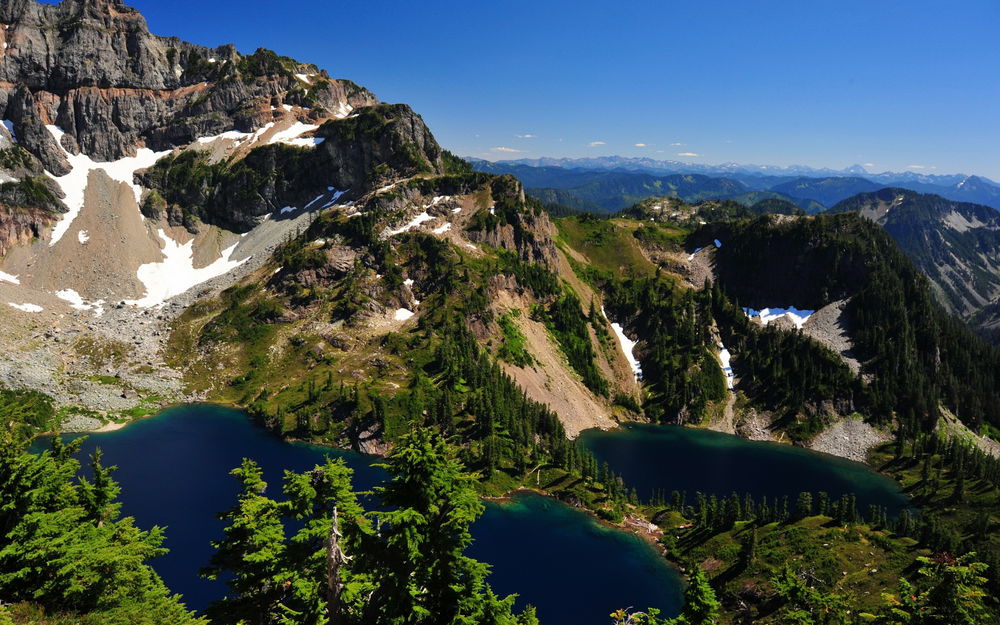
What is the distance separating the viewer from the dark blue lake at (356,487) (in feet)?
238

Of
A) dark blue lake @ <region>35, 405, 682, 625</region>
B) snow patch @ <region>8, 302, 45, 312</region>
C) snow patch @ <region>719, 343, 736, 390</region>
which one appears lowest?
dark blue lake @ <region>35, 405, 682, 625</region>

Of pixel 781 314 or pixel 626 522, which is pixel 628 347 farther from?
pixel 626 522

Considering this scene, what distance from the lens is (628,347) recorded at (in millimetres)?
190250

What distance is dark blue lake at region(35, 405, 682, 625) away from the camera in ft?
238

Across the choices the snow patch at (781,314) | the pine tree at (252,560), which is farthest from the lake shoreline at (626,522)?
the snow patch at (781,314)

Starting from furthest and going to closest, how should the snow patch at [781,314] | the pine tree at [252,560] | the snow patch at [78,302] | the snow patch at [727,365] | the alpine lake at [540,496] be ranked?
1. the snow patch at [781,314]
2. the snow patch at [727,365]
3. the snow patch at [78,302]
4. the alpine lake at [540,496]
5. the pine tree at [252,560]

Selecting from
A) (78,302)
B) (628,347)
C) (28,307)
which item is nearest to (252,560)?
(628,347)

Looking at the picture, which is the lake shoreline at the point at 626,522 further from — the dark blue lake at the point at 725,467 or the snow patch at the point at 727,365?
the snow patch at the point at 727,365

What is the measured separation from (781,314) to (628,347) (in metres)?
58.9

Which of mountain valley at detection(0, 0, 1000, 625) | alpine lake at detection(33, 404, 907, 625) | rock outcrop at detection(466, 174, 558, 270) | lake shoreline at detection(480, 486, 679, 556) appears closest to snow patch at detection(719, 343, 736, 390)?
mountain valley at detection(0, 0, 1000, 625)

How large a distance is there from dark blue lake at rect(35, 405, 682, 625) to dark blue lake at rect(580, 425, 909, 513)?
100 ft

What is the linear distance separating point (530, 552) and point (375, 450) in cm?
4863

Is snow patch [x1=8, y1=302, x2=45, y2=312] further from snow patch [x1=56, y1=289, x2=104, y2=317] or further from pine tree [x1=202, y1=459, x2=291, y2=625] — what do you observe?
pine tree [x1=202, y1=459, x2=291, y2=625]

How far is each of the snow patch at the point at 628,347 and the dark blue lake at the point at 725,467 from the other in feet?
89.6
